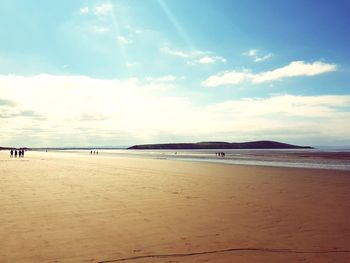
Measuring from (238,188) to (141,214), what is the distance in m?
8.53

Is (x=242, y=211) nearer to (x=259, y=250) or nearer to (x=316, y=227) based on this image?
(x=316, y=227)

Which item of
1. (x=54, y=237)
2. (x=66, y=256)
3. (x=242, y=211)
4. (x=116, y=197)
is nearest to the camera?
(x=66, y=256)

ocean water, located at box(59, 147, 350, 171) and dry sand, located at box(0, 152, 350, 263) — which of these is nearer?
dry sand, located at box(0, 152, 350, 263)

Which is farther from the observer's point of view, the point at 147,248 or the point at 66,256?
the point at 147,248

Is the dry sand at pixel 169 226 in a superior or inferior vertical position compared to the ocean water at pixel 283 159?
inferior

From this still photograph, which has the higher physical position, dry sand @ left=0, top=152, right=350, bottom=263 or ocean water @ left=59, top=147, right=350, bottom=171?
ocean water @ left=59, top=147, right=350, bottom=171

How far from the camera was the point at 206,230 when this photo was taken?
28.6ft

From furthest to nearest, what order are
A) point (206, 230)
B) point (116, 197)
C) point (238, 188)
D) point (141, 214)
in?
point (238, 188) < point (116, 197) < point (141, 214) < point (206, 230)

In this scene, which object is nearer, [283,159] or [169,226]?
[169,226]

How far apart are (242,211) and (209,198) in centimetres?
295

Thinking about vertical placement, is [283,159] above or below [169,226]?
above

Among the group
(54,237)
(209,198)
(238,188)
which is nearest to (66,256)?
(54,237)

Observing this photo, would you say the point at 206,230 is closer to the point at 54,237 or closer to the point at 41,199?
the point at 54,237

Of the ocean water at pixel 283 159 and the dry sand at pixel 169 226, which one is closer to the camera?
the dry sand at pixel 169 226
